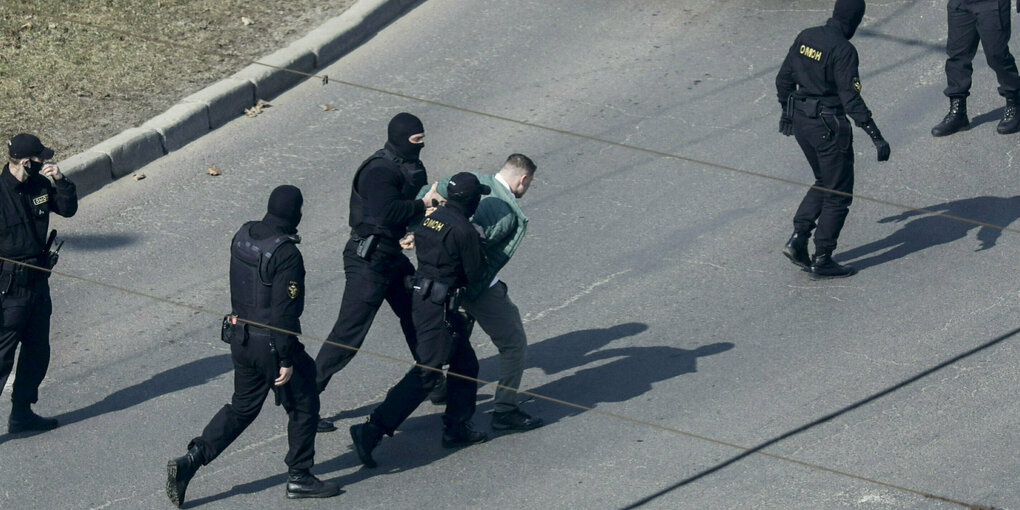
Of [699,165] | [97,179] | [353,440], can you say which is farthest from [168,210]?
[699,165]

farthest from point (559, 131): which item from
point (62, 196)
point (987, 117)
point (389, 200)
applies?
point (62, 196)

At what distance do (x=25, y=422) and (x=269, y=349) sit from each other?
1.80 m

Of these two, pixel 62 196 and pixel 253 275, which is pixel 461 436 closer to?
pixel 253 275

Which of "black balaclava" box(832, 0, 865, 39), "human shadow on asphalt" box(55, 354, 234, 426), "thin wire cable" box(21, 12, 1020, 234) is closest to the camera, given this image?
"human shadow on asphalt" box(55, 354, 234, 426)

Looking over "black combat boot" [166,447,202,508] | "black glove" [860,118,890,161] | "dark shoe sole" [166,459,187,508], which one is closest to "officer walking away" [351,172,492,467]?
"black combat boot" [166,447,202,508]

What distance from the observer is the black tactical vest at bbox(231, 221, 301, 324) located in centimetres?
627

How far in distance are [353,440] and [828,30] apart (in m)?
4.27

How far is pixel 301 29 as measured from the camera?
39.3 ft

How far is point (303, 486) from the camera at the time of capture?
260 inches

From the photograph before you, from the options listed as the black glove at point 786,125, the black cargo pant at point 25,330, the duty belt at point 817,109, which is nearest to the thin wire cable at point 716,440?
the black cargo pant at point 25,330

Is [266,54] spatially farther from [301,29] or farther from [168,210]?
[168,210]

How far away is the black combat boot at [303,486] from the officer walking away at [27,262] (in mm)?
1599

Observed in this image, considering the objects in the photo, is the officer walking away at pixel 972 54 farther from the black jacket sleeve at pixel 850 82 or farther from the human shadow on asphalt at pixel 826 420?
the human shadow on asphalt at pixel 826 420

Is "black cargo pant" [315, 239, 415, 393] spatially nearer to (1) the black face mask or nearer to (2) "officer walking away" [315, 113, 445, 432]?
(2) "officer walking away" [315, 113, 445, 432]
